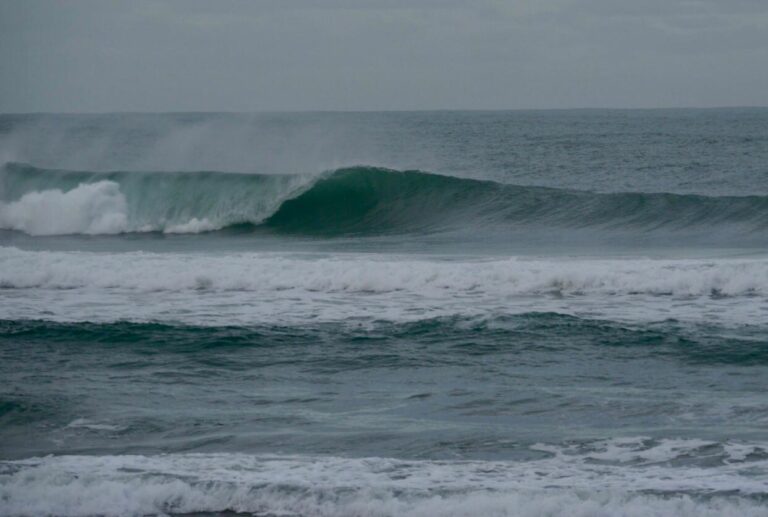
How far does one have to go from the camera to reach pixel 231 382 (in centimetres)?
1013

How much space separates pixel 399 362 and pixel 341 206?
13613 millimetres

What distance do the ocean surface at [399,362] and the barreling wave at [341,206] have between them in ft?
0.44

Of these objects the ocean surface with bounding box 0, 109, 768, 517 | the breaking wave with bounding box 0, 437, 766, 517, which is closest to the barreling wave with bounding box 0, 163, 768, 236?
the ocean surface with bounding box 0, 109, 768, 517

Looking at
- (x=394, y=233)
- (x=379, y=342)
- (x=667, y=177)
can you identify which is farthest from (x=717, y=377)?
(x=667, y=177)

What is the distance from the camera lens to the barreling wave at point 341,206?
862 inches

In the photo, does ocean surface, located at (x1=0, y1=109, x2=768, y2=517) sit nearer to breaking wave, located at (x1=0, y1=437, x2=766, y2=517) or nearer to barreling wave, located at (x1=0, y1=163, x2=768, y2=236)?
breaking wave, located at (x1=0, y1=437, x2=766, y2=517)

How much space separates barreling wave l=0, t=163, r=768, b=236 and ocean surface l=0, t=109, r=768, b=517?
134 mm

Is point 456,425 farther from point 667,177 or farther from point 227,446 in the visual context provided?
point 667,177

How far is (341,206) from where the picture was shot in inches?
947

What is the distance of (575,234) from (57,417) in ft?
43.7

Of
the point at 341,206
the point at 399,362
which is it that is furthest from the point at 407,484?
the point at 341,206

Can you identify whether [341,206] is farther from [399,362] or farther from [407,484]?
[407,484]

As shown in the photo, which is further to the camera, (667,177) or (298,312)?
(667,177)

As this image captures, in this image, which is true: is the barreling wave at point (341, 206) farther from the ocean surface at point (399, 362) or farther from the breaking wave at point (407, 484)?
the breaking wave at point (407, 484)
